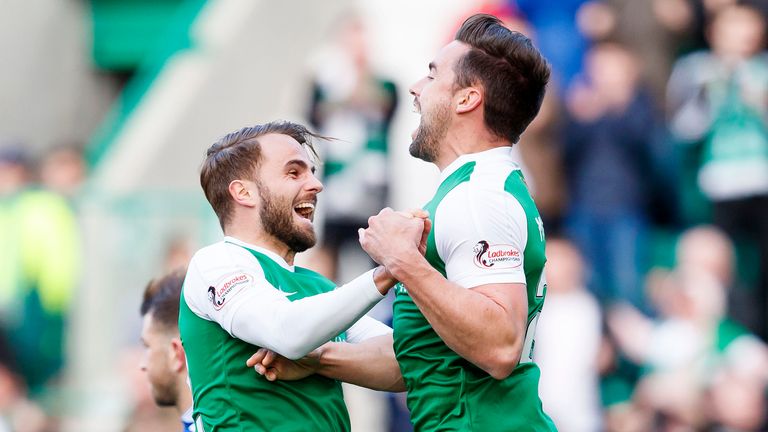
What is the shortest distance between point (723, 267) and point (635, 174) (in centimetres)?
107

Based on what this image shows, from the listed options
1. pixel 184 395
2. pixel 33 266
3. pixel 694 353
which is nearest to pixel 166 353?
pixel 184 395

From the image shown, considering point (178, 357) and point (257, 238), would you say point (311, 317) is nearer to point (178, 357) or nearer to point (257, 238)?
point (257, 238)

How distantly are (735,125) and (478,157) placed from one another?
6259 mm

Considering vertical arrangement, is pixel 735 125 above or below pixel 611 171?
above

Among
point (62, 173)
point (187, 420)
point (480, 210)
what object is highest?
point (480, 210)

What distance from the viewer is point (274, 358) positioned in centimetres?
460

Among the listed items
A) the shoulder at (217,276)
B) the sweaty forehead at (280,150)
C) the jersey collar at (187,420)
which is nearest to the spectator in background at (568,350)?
the jersey collar at (187,420)

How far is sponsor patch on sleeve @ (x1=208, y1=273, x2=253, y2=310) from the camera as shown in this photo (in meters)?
4.56

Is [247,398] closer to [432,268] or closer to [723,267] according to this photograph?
[432,268]

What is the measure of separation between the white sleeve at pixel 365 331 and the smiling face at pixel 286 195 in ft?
1.56

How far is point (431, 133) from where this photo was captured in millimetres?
4738

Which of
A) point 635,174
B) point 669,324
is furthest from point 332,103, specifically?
point 669,324

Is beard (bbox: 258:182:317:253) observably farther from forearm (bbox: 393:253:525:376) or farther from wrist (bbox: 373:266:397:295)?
forearm (bbox: 393:253:525:376)

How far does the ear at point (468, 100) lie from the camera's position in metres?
4.64
